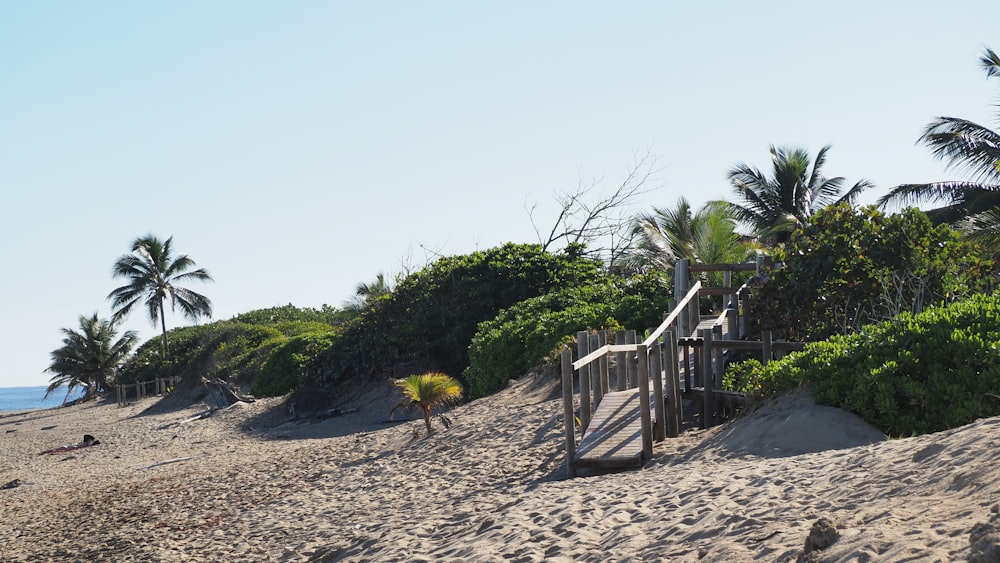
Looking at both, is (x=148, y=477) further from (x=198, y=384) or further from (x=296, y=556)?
(x=198, y=384)

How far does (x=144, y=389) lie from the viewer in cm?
4381

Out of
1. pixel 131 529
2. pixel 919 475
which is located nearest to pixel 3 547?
pixel 131 529

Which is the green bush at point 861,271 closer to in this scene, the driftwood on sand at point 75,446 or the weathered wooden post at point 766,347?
the weathered wooden post at point 766,347

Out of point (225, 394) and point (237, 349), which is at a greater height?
point (237, 349)

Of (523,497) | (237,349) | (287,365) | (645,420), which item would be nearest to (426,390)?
(645,420)

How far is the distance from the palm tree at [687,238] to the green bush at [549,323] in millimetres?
2214

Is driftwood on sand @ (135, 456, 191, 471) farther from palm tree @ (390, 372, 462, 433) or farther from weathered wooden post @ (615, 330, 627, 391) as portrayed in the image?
weathered wooden post @ (615, 330, 627, 391)

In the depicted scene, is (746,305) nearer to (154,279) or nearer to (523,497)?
(523,497)

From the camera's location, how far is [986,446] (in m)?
5.12

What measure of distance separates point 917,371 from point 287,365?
2191cm

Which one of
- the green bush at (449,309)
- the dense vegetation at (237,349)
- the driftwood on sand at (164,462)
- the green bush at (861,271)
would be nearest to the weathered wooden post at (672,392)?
the green bush at (861,271)

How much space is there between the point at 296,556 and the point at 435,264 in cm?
1581

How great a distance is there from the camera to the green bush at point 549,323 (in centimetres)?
1609

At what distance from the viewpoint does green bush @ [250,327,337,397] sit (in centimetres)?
2638
